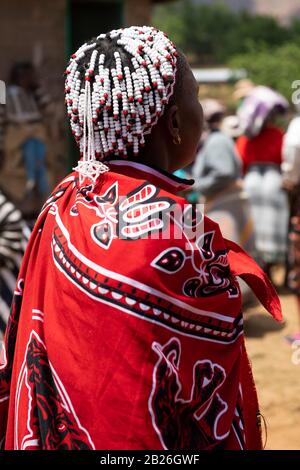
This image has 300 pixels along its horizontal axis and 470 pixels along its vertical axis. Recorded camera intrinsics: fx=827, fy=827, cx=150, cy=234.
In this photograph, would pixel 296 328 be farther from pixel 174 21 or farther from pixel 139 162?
pixel 174 21

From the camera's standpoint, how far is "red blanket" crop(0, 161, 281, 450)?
6.14ft

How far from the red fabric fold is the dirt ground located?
2.57 m

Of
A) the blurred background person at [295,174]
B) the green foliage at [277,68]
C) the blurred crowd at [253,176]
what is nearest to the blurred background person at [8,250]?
the blurred background person at [295,174]

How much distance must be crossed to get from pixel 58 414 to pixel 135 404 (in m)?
0.23

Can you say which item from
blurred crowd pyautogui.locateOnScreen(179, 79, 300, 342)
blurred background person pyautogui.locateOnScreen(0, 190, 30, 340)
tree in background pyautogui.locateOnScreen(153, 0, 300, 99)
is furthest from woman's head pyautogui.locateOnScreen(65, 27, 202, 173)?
tree in background pyautogui.locateOnScreen(153, 0, 300, 99)

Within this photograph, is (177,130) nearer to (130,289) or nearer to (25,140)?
(130,289)

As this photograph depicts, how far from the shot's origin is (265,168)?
338 inches

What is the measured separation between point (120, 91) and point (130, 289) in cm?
48

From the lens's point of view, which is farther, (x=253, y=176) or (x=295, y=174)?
(x=253, y=176)

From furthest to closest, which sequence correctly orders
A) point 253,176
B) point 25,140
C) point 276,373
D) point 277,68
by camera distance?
point 277,68, point 253,176, point 25,140, point 276,373

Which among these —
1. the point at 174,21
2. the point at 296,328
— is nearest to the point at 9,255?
the point at 296,328

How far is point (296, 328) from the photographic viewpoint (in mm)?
7223

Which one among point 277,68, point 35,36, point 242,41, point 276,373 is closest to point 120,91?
point 276,373

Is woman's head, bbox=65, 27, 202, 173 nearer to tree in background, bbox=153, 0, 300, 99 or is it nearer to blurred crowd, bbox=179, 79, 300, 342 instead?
blurred crowd, bbox=179, 79, 300, 342
